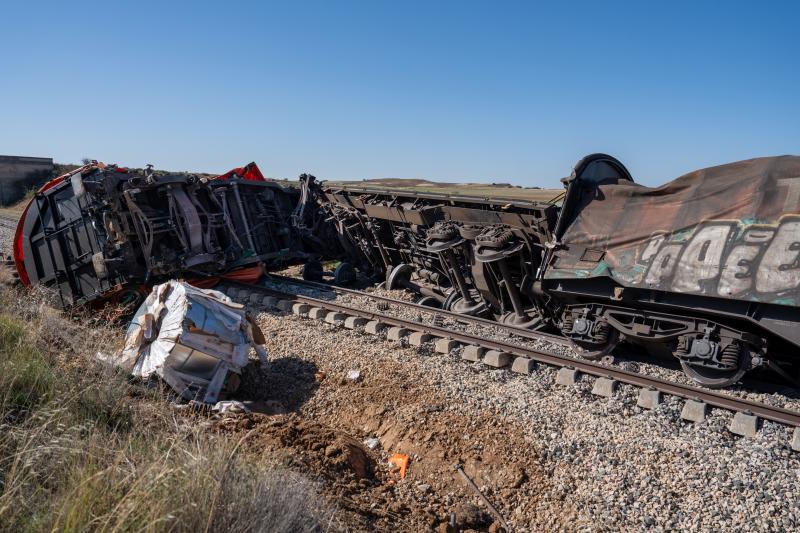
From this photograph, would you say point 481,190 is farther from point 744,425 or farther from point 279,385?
point 744,425

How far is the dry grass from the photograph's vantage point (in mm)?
2893

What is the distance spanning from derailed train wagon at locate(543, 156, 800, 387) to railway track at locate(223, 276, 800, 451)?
0.70 metres

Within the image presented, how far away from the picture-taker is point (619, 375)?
22.0ft

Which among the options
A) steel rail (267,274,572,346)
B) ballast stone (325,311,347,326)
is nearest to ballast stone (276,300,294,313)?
ballast stone (325,311,347,326)

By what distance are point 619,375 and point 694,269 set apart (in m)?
1.46

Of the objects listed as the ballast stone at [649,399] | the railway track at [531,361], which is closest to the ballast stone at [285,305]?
the railway track at [531,361]

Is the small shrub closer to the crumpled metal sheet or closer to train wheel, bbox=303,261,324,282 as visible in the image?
the crumpled metal sheet

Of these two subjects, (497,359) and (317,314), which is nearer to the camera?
(497,359)

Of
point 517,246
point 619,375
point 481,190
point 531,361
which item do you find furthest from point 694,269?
point 481,190

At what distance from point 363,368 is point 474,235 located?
3.38 metres

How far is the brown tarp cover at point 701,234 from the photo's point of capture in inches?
242

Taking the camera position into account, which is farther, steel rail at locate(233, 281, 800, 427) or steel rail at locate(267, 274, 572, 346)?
steel rail at locate(267, 274, 572, 346)

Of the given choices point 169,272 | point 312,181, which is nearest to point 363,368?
point 169,272

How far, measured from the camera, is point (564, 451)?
5387 mm
